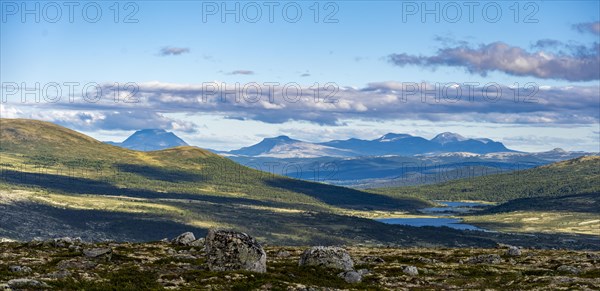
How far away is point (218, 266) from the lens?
2938 inches

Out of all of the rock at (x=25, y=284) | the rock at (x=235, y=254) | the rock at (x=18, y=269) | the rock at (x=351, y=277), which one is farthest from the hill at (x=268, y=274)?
the rock at (x=235, y=254)

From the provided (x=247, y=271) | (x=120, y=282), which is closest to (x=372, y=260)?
(x=247, y=271)

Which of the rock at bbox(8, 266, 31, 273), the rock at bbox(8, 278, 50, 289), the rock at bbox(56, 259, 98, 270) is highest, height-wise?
the rock at bbox(8, 278, 50, 289)

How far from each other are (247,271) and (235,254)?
426 centimetres

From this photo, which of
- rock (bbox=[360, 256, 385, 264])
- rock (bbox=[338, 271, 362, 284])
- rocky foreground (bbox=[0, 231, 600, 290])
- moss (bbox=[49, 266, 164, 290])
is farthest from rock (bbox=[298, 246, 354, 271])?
moss (bbox=[49, 266, 164, 290])

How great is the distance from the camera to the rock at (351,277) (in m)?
75.6

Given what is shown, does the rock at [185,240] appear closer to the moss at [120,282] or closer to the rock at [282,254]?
the rock at [282,254]

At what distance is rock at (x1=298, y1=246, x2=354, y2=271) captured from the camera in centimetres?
8238

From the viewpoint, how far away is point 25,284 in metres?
58.0

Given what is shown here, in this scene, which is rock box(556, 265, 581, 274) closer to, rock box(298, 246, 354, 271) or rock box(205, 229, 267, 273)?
rock box(298, 246, 354, 271)

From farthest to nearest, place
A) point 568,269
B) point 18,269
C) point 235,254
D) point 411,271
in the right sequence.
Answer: point 568,269 → point 411,271 → point 235,254 → point 18,269

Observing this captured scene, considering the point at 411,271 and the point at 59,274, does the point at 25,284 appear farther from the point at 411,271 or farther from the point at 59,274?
the point at 411,271

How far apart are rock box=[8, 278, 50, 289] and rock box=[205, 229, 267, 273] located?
20.5 metres

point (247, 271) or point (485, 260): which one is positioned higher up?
point (247, 271)
